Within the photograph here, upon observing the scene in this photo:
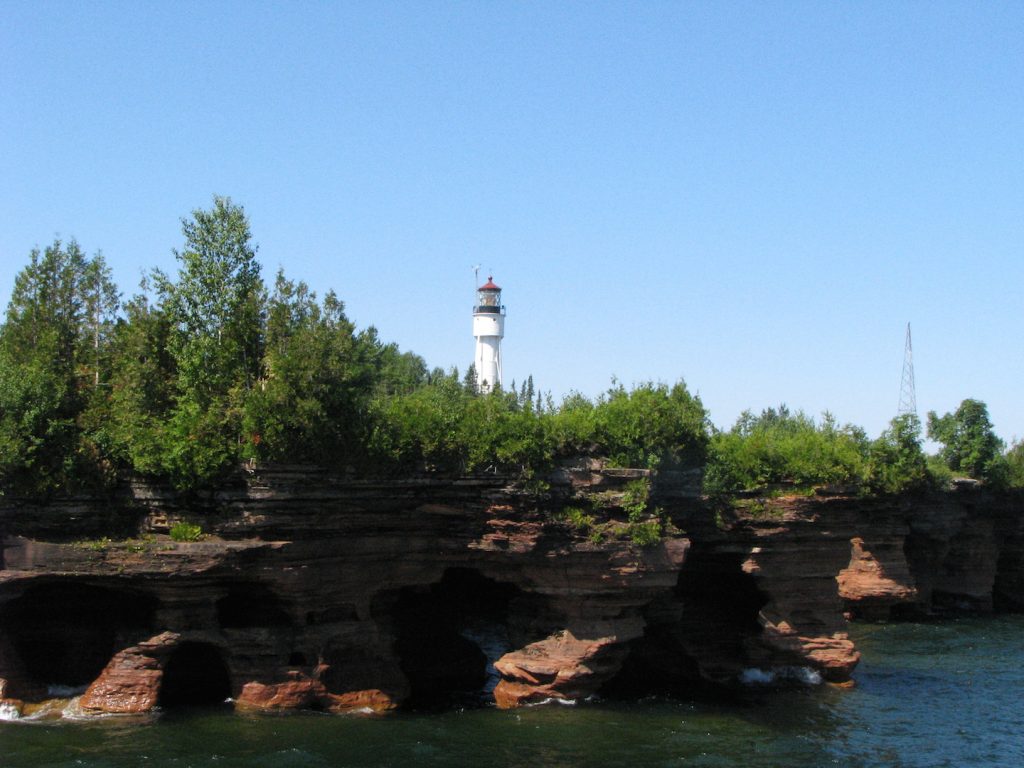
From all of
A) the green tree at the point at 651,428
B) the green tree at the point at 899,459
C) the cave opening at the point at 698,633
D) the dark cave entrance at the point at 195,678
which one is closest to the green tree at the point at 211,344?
the dark cave entrance at the point at 195,678

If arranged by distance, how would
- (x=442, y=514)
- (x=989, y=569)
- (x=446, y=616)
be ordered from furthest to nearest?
1. (x=989, y=569)
2. (x=446, y=616)
3. (x=442, y=514)

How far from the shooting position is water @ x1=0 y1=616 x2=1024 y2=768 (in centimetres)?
2566

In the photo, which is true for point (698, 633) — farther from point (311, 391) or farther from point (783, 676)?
point (311, 391)

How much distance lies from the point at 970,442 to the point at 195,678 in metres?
44.0

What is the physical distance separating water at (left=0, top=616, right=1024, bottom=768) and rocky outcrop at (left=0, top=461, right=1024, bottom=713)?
1.42m

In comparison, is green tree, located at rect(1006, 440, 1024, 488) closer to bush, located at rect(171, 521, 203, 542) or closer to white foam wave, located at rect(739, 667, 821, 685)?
white foam wave, located at rect(739, 667, 821, 685)

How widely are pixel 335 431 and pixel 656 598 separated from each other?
1266 cm

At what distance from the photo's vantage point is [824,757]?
88.7 feet

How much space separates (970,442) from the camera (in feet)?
188

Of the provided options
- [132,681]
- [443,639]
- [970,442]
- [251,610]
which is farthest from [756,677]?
[970,442]

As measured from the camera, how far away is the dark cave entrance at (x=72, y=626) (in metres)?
30.3

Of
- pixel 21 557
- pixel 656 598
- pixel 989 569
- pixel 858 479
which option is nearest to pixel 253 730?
pixel 21 557

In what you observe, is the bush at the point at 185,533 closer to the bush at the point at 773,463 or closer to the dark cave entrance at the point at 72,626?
the dark cave entrance at the point at 72,626

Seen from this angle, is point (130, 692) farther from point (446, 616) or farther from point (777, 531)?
point (777, 531)
